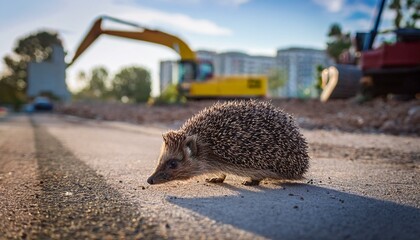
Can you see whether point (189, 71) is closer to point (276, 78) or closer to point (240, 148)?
point (240, 148)

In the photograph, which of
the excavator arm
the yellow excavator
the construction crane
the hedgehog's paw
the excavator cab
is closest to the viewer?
the hedgehog's paw

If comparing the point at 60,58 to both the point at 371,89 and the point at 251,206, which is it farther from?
the point at 251,206

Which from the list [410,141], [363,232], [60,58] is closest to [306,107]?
[410,141]

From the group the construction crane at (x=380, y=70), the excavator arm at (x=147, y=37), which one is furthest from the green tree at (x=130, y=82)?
the construction crane at (x=380, y=70)

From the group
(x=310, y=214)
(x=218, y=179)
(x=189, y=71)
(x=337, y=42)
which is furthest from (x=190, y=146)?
(x=337, y=42)

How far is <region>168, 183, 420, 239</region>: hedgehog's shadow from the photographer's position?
228 centimetres

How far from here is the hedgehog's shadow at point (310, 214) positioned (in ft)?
7.49

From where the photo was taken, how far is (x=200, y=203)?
2.98 m

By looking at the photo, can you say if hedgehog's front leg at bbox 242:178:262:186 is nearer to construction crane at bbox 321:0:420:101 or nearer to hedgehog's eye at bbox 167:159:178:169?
hedgehog's eye at bbox 167:159:178:169

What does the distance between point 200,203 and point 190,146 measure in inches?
54.1

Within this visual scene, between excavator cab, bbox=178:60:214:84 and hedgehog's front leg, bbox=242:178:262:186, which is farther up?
excavator cab, bbox=178:60:214:84

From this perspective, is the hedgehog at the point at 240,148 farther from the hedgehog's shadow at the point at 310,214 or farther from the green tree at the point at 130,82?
the green tree at the point at 130,82

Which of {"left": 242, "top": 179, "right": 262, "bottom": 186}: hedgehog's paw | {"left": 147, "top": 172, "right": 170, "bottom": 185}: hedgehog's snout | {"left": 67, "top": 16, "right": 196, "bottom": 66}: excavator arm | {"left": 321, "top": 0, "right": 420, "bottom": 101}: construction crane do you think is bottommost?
{"left": 242, "top": 179, "right": 262, "bottom": 186}: hedgehog's paw

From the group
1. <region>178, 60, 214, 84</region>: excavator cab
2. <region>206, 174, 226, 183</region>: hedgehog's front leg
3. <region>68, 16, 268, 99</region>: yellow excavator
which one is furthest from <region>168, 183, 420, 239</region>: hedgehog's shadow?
<region>178, 60, 214, 84</region>: excavator cab
